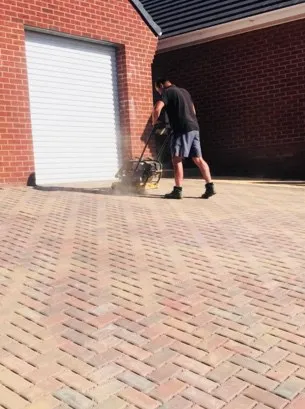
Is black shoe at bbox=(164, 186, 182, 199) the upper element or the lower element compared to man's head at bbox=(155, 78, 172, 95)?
lower

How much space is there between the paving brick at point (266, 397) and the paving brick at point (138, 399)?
473 millimetres

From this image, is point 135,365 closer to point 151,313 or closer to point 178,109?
point 151,313

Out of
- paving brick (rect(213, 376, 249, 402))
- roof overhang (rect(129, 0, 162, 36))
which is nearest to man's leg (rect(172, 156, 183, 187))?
roof overhang (rect(129, 0, 162, 36))

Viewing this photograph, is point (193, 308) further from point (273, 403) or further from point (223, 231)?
point (223, 231)

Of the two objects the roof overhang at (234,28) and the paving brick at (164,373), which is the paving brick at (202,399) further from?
the roof overhang at (234,28)

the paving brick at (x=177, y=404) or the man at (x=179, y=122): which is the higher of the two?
the man at (x=179, y=122)

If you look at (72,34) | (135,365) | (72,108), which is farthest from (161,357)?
(72,34)

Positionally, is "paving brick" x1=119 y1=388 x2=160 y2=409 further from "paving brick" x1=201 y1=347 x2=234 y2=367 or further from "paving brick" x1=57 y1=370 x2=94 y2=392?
"paving brick" x1=201 y1=347 x2=234 y2=367

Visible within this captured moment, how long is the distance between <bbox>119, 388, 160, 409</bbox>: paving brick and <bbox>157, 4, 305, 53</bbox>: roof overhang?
416 inches

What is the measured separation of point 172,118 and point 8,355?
572 cm

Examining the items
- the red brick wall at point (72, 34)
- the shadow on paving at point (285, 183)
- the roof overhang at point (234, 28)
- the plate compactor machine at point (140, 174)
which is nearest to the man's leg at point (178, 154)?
the plate compactor machine at point (140, 174)

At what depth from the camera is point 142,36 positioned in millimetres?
12039

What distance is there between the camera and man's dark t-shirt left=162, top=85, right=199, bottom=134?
8.16m

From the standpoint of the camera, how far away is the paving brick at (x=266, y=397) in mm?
2574
